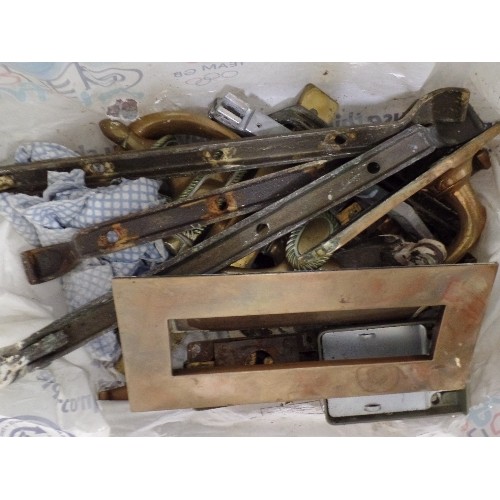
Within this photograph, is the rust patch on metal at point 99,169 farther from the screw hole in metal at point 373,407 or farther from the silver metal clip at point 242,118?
the screw hole in metal at point 373,407

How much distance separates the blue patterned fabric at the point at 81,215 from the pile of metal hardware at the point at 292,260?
2 centimetres

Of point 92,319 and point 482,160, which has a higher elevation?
point 482,160

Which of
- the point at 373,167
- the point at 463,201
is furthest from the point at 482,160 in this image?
the point at 373,167

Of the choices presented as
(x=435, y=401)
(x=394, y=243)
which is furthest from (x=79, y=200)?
(x=435, y=401)

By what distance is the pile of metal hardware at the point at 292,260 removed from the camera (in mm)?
741

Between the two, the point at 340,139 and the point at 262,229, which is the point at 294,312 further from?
the point at 340,139

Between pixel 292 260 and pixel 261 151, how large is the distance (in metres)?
0.16

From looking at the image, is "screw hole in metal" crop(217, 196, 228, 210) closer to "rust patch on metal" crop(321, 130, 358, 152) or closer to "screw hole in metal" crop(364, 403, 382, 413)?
"rust patch on metal" crop(321, 130, 358, 152)

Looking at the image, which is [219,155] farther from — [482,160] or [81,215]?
[482,160]

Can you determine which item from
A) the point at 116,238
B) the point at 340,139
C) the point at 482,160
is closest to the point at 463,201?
the point at 482,160

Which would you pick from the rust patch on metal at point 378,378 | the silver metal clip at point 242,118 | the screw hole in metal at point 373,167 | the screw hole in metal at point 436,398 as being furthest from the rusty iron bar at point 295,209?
the screw hole in metal at point 436,398

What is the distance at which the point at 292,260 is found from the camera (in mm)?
822

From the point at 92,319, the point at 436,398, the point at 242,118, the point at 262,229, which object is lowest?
the point at 436,398

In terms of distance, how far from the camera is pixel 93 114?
2.86 ft
